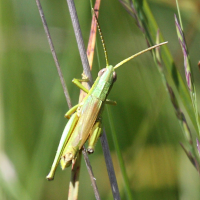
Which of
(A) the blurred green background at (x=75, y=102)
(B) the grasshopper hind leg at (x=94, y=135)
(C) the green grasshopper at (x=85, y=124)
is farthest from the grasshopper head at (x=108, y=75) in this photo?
(A) the blurred green background at (x=75, y=102)

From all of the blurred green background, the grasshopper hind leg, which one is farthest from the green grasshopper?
the blurred green background

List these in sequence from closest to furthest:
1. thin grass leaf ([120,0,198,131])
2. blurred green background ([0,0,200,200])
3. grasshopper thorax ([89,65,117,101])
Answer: thin grass leaf ([120,0,198,131]) < grasshopper thorax ([89,65,117,101]) < blurred green background ([0,0,200,200])

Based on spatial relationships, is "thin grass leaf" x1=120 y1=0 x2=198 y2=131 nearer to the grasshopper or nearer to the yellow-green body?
the grasshopper

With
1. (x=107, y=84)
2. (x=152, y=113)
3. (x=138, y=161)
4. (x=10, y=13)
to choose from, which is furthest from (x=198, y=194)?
(x=10, y=13)

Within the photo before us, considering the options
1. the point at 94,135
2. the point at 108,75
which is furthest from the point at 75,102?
the point at 94,135

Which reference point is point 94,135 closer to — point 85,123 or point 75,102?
point 85,123

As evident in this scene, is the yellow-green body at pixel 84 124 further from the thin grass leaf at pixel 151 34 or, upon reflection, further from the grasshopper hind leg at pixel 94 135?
the thin grass leaf at pixel 151 34
